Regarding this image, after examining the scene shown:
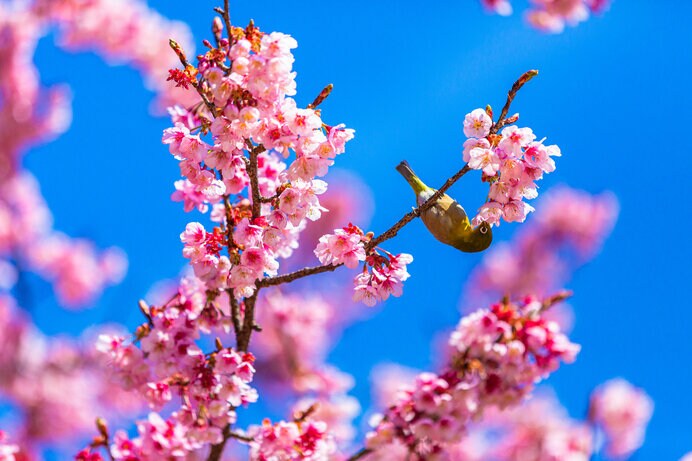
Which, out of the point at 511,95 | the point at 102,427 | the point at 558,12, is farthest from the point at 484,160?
the point at 558,12

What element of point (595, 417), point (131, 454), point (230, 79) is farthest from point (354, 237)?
point (595, 417)

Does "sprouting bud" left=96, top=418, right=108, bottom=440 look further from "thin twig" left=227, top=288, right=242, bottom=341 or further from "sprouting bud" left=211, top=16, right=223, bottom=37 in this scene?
"sprouting bud" left=211, top=16, right=223, bottom=37

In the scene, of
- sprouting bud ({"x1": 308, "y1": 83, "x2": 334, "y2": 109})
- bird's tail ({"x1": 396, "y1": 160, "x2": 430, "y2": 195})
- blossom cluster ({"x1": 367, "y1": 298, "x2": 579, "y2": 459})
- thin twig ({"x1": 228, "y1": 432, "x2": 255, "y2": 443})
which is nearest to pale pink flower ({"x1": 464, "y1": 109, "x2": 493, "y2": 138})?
bird's tail ({"x1": 396, "y1": 160, "x2": 430, "y2": 195})

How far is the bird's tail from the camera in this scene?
3.07 meters

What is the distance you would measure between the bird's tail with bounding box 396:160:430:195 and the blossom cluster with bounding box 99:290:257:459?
1.12m

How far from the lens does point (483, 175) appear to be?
279 cm

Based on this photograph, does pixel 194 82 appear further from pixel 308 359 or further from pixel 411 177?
pixel 308 359

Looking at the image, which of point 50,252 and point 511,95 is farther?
point 50,252

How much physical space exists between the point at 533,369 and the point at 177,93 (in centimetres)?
828

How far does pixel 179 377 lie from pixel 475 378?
1718 millimetres

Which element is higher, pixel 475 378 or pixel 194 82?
pixel 194 82

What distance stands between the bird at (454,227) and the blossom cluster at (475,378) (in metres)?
1.24

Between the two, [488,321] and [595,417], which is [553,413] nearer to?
[595,417]

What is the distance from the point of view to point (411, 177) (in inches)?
123
